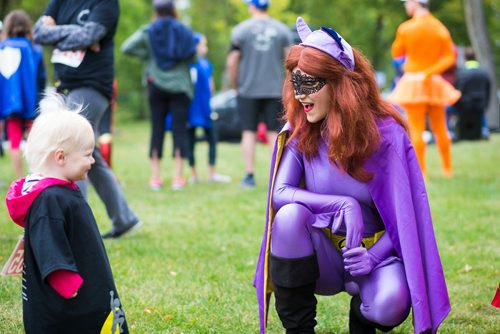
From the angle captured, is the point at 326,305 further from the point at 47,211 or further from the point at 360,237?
the point at 47,211

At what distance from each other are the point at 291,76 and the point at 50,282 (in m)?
1.36

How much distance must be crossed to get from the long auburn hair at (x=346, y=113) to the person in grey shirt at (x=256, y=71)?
5.38 m

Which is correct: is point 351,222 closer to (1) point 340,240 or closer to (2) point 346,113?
(1) point 340,240

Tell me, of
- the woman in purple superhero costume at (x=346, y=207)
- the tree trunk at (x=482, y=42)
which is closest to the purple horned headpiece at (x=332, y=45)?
the woman in purple superhero costume at (x=346, y=207)

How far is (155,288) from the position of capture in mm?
4422

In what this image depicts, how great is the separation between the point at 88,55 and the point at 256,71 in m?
3.66

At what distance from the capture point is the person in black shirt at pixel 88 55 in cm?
518

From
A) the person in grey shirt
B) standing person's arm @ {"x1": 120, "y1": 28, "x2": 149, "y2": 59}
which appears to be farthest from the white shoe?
standing person's arm @ {"x1": 120, "y1": 28, "x2": 149, "y2": 59}

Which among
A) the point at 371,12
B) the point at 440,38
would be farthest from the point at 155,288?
the point at 371,12

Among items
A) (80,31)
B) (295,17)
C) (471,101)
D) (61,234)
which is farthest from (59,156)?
(295,17)

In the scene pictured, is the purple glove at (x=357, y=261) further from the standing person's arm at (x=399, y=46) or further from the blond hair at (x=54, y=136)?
the standing person's arm at (x=399, y=46)

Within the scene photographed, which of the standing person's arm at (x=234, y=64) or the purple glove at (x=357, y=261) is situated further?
the standing person's arm at (x=234, y=64)

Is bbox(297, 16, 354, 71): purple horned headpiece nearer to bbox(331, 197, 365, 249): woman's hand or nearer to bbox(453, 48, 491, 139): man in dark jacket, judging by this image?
bbox(331, 197, 365, 249): woman's hand

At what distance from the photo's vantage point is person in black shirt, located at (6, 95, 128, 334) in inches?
102
